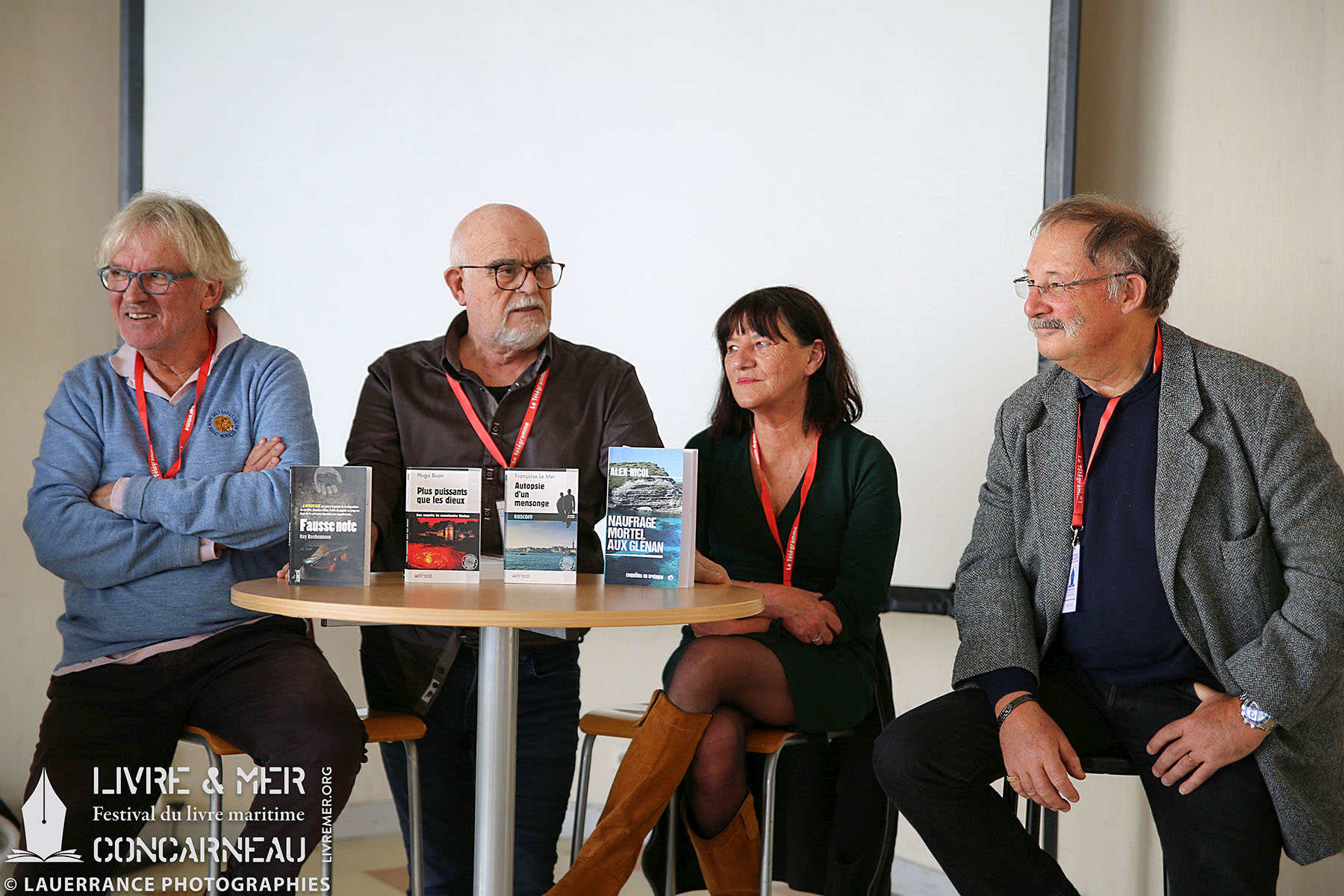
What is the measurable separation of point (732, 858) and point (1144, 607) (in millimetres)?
978

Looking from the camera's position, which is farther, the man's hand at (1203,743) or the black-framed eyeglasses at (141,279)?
the black-framed eyeglasses at (141,279)

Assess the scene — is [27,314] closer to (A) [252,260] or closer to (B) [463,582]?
(A) [252,260]

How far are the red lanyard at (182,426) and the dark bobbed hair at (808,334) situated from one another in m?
1.21

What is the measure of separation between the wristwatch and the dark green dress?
756mm

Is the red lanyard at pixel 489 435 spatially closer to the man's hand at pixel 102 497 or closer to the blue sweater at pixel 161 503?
the blue sweater at pixel 161 503

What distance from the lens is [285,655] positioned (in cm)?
228

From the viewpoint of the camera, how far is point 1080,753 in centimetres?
217

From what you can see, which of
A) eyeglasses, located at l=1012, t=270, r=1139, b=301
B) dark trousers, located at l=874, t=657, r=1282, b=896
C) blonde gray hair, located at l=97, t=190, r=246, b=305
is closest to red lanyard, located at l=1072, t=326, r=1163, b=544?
eyeglasses, located at l=1012, t=270, r=1139, b=301

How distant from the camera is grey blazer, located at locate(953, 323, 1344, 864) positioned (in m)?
1.96

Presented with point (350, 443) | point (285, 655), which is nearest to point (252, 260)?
point (350, 443)

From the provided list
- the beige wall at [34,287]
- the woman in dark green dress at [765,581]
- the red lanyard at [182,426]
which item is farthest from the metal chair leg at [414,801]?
the beige wall at [34,287]

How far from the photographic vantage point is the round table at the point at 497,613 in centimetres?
161

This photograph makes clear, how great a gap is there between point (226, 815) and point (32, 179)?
2.17m

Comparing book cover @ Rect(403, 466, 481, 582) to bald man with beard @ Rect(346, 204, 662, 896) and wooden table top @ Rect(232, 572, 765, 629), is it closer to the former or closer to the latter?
wooden table top @ Rect(232, 572, 765, 629)
